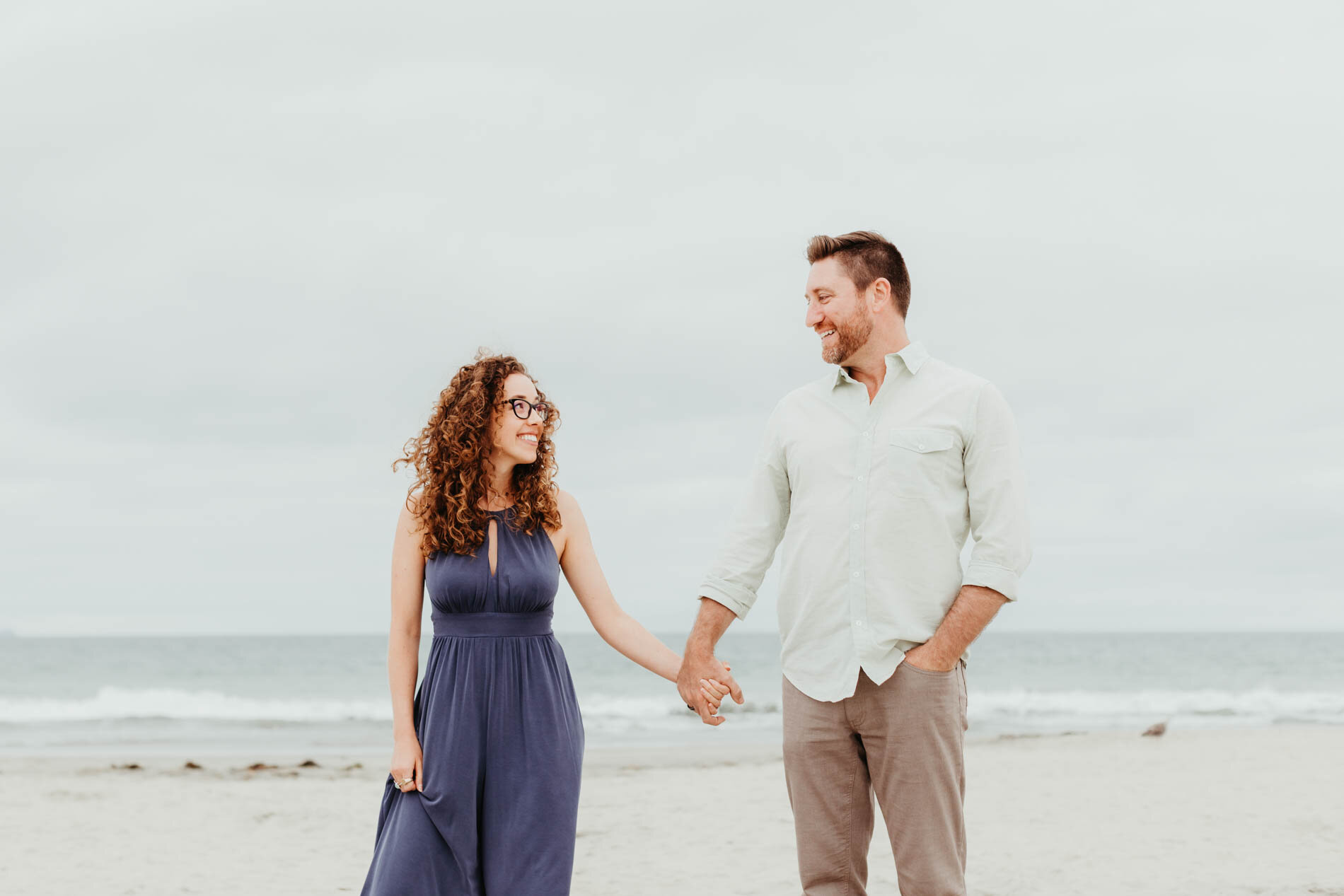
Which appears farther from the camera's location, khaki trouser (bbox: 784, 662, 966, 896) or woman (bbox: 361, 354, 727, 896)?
woman (bbox: 361, 354, 727, 896)

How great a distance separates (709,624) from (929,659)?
68cm

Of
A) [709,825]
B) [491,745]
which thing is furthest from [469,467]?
[709,825]

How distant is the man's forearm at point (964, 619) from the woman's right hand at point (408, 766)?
152 cm

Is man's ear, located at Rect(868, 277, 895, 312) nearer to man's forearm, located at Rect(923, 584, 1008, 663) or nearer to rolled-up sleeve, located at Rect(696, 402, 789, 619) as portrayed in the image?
rolled-up sleeve, located at Rect(696, 402, 789, 619)

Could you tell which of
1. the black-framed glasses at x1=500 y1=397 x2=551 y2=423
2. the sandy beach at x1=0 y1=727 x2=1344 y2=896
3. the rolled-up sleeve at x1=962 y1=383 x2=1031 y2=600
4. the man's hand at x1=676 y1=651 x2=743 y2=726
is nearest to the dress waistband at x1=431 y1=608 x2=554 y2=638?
the man's hand at x1=676 y1=651 x2=743 y2=726

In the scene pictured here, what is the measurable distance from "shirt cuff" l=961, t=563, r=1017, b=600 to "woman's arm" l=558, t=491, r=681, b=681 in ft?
3.57

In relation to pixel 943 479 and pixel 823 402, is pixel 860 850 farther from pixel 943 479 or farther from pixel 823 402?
pixel 823 402

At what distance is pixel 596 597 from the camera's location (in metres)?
3.70

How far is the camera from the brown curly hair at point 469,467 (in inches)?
134

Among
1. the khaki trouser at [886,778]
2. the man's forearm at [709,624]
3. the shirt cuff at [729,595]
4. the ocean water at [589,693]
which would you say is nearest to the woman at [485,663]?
the man's forearm at [709,624]

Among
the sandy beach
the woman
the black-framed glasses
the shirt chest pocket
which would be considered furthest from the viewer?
the sandy beach

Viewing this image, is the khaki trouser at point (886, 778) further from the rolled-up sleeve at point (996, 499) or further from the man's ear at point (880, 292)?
the man's ear at point (880, 292)

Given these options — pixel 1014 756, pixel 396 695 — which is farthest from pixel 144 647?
pixel 396 695

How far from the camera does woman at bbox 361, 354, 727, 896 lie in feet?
10.7
